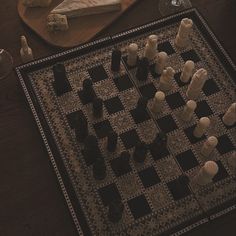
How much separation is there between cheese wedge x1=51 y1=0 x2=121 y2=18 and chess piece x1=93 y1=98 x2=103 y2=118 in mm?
362

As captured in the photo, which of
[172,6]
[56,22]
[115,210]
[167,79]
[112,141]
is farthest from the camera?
[172,6]

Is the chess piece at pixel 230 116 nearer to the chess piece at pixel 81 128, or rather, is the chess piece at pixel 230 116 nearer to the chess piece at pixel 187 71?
the chess piece at pixel 187 71

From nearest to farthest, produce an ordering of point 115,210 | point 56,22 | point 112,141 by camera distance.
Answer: point 115,210
point 112,141
point 56,22

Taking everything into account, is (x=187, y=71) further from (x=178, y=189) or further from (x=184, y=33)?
(x=178, y=189)

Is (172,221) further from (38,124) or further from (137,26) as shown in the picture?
(137,26)

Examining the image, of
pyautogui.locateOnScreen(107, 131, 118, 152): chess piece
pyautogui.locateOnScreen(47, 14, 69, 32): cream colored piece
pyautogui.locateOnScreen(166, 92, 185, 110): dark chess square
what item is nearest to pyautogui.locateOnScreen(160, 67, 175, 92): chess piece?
pyautogui.locateOnScreen(166, 92, 185, 110): dark chess square

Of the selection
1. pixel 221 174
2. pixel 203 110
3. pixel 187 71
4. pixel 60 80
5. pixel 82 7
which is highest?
pixel 82 7

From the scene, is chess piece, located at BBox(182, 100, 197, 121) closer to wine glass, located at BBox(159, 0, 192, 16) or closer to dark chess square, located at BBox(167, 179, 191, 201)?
dark chess square, located at BBox(167, 179, 191, 201)

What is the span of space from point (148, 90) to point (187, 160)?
0.81 feet

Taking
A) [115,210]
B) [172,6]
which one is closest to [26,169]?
[115,210]

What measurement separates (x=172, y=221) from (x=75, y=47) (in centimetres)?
60

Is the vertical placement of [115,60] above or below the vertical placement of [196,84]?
above

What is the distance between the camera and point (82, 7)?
4.63 feet

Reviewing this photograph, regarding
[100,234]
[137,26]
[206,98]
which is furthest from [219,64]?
[100,234]
